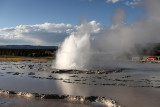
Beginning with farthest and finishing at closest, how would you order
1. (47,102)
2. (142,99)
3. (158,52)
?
(158,52) < (142,99) < (47,102)

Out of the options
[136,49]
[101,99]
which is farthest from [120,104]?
[136,49]

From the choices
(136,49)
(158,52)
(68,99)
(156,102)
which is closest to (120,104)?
(156,102)

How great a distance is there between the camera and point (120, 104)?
848 cm

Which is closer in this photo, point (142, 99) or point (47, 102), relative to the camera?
point (47, 102)

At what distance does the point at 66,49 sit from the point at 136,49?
6480 centimetres

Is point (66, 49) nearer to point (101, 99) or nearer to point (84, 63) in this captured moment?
point (84, 63)

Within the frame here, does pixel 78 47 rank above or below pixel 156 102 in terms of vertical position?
above

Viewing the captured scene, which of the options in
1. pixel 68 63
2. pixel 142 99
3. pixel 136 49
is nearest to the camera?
pixel 142 99

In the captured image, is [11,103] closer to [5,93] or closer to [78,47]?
[5,93]

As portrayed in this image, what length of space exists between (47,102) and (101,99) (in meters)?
2.38

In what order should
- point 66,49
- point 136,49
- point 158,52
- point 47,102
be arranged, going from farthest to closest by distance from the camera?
1. point 136,49
2. point 158,52
3. point 66,49
4. point 47,102

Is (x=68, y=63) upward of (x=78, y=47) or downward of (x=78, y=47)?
downward

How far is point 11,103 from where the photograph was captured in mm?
8547

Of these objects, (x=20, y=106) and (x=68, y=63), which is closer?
(x=20, y=106)
